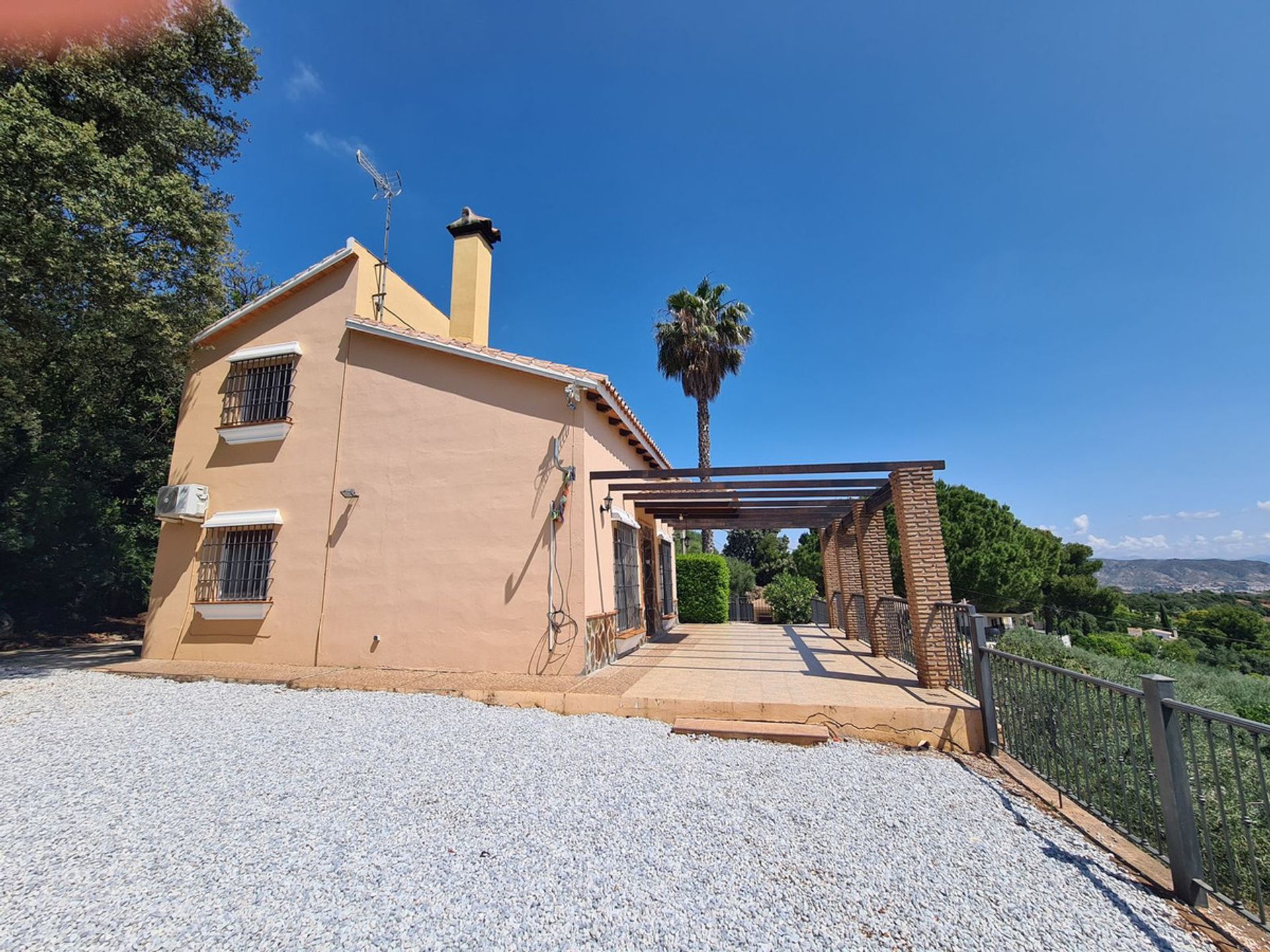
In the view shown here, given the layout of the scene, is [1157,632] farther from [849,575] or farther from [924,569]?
[924,569]

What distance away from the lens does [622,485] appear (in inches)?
379

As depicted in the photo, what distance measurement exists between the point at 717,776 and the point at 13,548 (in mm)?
16063

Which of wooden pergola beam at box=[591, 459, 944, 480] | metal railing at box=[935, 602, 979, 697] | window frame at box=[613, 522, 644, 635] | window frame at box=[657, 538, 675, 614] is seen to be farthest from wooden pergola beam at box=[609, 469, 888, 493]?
window frame at box=[657, 538, 675, 614]

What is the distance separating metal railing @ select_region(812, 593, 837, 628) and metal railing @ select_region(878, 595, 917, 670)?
7.17 metres

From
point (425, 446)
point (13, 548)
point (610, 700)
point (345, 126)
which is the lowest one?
point (610, 700)

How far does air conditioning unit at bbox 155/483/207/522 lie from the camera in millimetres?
9438

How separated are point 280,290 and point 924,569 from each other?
1180cm

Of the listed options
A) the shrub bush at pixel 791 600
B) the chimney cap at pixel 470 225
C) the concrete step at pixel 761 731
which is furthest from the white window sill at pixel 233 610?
the shrub bush at pixel 791 600

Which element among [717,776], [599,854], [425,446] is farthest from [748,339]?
[599,854]

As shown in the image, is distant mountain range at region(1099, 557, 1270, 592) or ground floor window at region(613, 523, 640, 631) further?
distant mountain range at region(1099, 557, 1270, 592)

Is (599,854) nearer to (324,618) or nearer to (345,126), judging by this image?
(324,618)

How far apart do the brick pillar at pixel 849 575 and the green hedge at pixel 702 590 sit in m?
5.33

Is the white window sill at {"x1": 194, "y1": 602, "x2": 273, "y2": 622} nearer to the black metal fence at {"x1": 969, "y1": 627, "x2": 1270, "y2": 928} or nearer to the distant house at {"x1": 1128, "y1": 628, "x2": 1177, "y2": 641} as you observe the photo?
the black metal fence at {"x1": 969, "y1": 627, "x2": 1270, "y2": 928}

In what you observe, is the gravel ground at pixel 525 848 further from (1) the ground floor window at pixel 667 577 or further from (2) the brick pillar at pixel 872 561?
(1) the ground floor window at pixel 667 577
